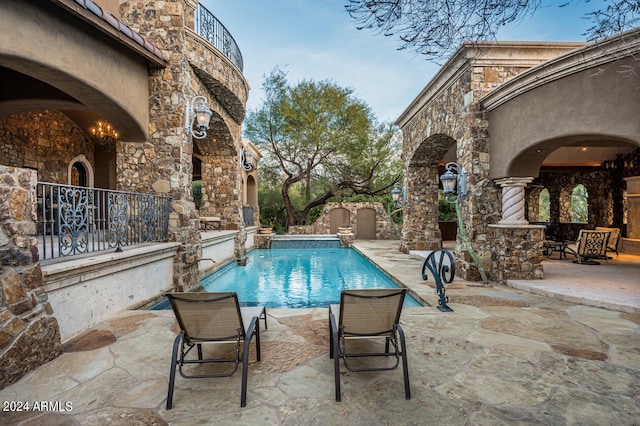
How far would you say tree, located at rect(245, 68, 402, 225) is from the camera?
15172 mm

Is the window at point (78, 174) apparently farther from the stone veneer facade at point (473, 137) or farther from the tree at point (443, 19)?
the stone veneer facade at point (473, 137)

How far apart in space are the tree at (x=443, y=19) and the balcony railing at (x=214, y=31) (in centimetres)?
499

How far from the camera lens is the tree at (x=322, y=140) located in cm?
1517

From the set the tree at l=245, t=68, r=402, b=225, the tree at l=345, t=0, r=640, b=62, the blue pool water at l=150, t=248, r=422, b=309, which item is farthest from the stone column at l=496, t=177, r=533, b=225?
the tree at l=245, t=68, r=402, b=225

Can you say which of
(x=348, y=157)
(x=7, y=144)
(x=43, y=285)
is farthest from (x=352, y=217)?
(x=43, y=285)

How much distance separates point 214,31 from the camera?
7141 mm

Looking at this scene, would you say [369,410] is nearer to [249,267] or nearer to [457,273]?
[457,273]

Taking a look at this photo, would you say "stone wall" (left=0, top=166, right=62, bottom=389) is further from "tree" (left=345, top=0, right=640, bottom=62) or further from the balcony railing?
the balcony railing

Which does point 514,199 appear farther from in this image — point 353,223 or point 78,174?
point 353,223

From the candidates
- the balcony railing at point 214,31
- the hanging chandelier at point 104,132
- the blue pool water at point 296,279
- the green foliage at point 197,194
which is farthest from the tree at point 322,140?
the hanging chandelier at point 104,132

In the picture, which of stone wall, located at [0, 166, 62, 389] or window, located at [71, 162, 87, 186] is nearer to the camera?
stone wall, located at [0, 166, 62, 389]

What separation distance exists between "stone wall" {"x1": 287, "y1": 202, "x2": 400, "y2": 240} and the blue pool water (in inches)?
212

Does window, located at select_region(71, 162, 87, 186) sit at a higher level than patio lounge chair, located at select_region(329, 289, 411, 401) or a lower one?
higher

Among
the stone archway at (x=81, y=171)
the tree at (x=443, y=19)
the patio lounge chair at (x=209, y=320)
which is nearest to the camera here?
the patio lounge chair at (x=209, y=320)
